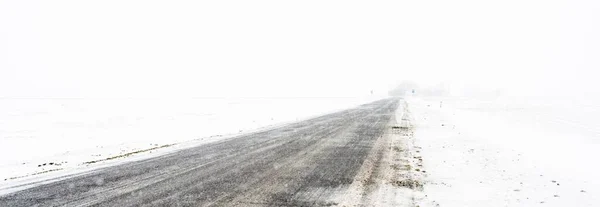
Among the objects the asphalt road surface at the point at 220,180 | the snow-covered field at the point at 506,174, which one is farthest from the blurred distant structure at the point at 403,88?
the asphalt road surface at the point at 220,180

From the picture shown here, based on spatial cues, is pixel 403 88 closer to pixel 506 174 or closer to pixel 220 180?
pixel 506 174

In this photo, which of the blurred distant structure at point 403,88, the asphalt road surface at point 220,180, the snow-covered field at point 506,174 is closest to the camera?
the asphalt road surface at point 220,180

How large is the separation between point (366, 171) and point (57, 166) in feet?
27.3

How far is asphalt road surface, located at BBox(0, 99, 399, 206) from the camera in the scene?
666 cm

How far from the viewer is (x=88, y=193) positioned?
713cm

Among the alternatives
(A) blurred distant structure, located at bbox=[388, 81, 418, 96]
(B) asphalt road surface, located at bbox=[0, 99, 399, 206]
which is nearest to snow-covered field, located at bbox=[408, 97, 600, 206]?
(B) asphalt road surface, located at bbox=[0, 99, 399, 206]

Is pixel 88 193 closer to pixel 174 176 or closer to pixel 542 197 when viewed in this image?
pixel 174 176

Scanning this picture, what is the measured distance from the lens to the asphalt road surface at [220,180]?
666cm

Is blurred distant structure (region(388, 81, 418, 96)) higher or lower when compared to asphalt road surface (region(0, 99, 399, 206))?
higher

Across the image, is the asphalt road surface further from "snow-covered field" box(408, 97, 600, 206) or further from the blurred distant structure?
the blurred distant structure

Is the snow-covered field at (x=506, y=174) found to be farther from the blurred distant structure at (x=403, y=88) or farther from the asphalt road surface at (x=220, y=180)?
the blurred distant structure at (x=403, y=88)

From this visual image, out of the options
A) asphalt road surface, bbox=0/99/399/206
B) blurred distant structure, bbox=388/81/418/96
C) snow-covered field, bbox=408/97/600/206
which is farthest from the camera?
blurred distant structure, bbox=388/81/418/96

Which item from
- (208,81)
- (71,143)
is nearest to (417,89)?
(208,81)

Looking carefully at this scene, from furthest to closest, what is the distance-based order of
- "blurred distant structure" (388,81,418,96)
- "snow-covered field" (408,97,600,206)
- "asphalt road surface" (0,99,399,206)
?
1. "blurred distant structure" (388,81,418,96)
2. "snow-covered field" (408,97,600,206)
3. "asphalt road surface" (0,99,399,206)
